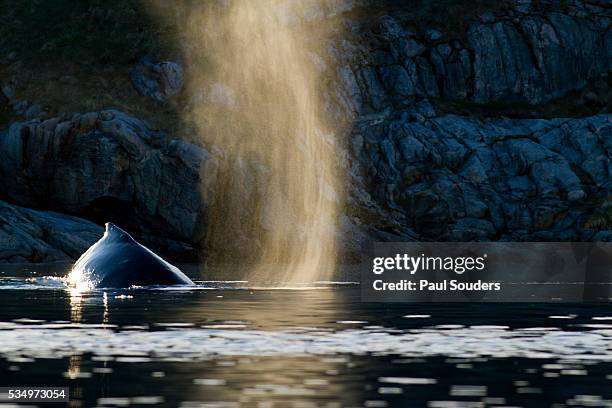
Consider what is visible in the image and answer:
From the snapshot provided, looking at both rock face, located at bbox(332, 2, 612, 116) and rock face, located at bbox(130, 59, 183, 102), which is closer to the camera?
rock face, located at bbox(130, 59, 183, 102)

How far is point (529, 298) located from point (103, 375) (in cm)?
2789

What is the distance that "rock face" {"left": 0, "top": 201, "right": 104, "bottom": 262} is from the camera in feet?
295

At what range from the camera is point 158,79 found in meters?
126

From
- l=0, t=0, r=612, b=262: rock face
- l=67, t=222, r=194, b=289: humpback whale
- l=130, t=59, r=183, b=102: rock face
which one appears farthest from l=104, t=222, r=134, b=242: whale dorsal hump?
l=130, t=59, r=183, b=102: rock face

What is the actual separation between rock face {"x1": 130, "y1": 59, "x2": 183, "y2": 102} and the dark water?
81.9m

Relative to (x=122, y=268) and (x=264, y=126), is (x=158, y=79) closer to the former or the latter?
(x=264, y=126)

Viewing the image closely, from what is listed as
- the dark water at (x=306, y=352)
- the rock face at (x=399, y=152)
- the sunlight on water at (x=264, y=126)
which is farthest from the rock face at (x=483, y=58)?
the dark water at (x=306, y=352)

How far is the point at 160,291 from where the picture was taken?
156 ft

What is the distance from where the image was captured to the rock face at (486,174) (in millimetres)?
119938

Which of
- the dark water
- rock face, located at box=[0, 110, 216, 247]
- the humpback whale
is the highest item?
rock face, located at box=[0, 110, 216, 247]

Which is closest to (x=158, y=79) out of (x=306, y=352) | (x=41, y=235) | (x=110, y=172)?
(x=110, y=172)

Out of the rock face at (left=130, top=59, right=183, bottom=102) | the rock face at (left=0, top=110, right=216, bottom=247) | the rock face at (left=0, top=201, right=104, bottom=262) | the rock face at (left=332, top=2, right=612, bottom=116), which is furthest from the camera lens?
the rock face at (left=332, top=2, right=612, bottom=116)

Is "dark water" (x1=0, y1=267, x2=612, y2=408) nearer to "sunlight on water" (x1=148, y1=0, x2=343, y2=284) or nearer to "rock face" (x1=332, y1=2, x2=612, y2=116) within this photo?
"sunlight on water" (x1=148, y1=0, x2=343, y2=284)

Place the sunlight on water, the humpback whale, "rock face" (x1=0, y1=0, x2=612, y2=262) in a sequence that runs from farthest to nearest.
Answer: the sunlight on water, "rock face" (x1=0, y1=0, x2=612, y2=262), the humpback whale
